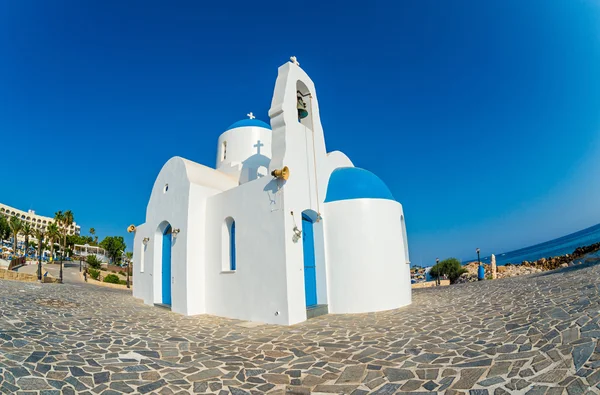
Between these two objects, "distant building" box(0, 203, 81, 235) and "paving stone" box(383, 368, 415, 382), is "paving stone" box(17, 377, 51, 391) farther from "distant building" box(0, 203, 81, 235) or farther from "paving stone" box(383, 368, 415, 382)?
"distant building" box(0, 203, 81, 235)

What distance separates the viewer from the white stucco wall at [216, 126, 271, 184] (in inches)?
581

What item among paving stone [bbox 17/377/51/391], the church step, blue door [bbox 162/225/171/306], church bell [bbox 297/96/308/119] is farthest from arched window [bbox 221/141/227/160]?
paving stone [bbox 17/377/51/391]

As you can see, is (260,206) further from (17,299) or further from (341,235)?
(17,299)

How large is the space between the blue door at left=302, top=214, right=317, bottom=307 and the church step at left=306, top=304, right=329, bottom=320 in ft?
1.06

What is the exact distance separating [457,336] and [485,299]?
4.69 m

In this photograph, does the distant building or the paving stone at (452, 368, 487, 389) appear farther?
the distant building

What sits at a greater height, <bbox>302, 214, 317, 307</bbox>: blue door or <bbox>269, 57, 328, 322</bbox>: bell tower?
<bbox>269, 57, 328, 322</bbox>: bell tower

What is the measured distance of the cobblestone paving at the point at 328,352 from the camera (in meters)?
4.23

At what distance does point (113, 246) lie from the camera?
59.9 metres

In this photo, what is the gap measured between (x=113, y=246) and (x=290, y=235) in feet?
202

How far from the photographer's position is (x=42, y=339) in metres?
6.19

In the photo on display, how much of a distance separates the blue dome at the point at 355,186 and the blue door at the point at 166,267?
664 centimetres

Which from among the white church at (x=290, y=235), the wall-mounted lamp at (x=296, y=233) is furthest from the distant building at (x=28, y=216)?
the wall-mounted lamp at (x=296, y=233)

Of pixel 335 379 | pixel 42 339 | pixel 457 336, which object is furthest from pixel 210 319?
pixel 457 336
